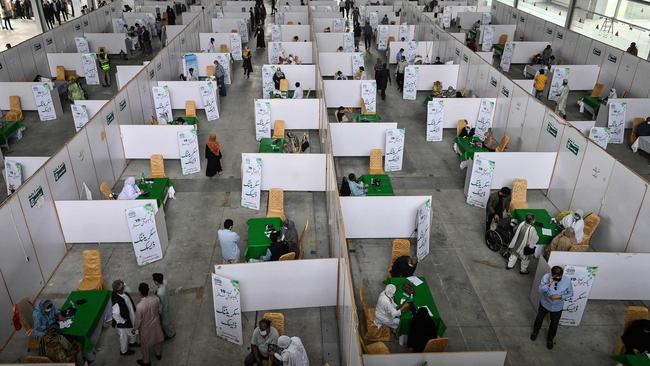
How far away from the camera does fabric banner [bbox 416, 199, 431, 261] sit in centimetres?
1002

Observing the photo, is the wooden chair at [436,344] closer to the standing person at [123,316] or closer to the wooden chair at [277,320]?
the wooden chair at [277,320]

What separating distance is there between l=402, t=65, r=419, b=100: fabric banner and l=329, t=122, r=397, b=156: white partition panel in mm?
5587

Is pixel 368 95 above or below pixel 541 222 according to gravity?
above

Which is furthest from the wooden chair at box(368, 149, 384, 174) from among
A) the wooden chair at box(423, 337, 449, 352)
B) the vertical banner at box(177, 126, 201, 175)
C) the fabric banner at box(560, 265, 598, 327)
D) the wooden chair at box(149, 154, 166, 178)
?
the wooden chair at box(423, 337, 449, 352)

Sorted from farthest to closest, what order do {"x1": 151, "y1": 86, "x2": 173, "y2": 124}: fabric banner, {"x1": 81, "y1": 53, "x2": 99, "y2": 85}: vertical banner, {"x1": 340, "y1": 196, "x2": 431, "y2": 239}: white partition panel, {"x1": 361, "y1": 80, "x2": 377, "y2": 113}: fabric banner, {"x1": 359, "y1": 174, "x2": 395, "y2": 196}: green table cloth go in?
{"x1": 81, "y1": 53, "x2": 99, "y2": 85}: vertical banner, {"x1": 361, "y1": 80, "x2": 377, "y2": 113}: fabric banner, {"x1": 151, "y1": 86, "x2": 173, "y2": 124}: fabric banner, {"x1": 359, "y1": 174, "x2": 395, "y2": 196}: green table cloth, {"x1": 340, "y1": 196, "x2": 431, "y2": 239}: white partition panel

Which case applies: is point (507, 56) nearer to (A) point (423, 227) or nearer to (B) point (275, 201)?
(A) point (423, 227)

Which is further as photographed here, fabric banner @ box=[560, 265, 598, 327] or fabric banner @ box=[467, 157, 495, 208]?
fabric banner @ box=[467, 157, 495, 208]

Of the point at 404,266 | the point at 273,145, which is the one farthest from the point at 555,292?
the point at 273,145

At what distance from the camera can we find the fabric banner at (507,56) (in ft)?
72.2

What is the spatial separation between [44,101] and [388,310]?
1441 cm

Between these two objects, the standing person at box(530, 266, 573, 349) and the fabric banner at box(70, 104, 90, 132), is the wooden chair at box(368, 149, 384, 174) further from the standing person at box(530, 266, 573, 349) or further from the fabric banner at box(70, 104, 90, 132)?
the fabric banner at box(70, 104, 90, 132)

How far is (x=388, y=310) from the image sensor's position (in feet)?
25.6

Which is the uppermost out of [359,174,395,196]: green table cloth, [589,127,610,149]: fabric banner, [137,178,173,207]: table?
[589,127,610,149]: fabric banner

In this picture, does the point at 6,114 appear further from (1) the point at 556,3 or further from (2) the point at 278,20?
(1) the point at 556,3
